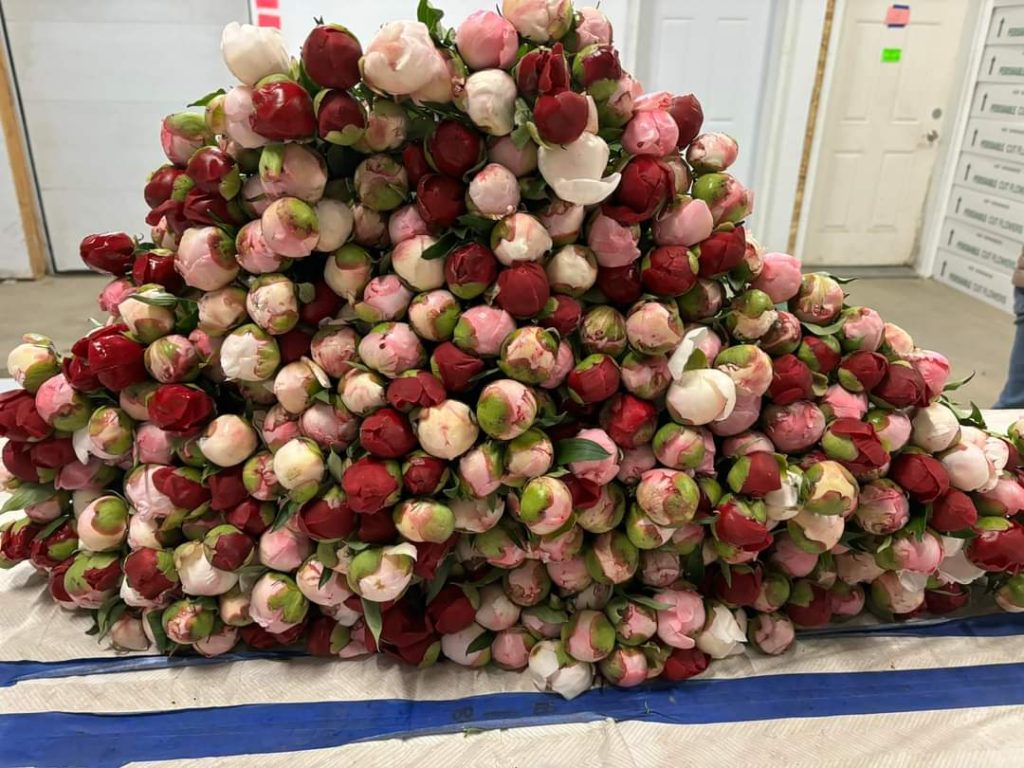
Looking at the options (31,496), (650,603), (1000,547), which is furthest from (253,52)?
(1000,547)

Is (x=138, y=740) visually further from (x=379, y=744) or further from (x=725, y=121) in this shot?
(x=725, y=121)

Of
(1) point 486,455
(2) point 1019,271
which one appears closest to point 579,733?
(1) point 486,455

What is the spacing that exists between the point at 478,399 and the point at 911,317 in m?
3.68

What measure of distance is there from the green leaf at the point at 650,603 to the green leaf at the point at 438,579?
8.8 inches

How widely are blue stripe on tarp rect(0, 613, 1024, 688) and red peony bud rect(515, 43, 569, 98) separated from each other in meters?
0.74

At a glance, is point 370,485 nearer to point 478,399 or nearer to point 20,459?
point 478,399

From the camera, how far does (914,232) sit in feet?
15.1

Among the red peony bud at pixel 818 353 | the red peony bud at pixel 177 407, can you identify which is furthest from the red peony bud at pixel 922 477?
the red peony bud at pixel 177 407

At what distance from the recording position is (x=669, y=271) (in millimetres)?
840

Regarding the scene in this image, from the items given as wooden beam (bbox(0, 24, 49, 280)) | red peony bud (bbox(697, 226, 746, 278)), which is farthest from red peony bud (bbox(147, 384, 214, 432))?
wooden beam (bbox(0, 24, 49, 280))

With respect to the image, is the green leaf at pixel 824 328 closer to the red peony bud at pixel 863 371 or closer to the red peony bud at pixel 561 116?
the red peony bud at pixel 863 371

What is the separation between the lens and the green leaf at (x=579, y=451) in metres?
0.83

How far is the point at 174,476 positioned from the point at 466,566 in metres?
0.36

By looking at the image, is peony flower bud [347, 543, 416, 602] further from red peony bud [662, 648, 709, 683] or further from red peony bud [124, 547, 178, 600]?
red peony bud [662, 648, 709, 683]
